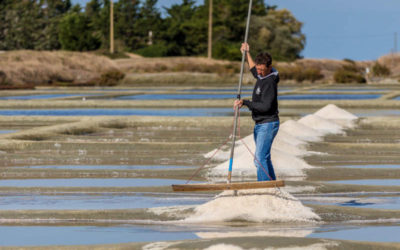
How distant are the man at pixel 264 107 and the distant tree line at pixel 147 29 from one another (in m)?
71.6

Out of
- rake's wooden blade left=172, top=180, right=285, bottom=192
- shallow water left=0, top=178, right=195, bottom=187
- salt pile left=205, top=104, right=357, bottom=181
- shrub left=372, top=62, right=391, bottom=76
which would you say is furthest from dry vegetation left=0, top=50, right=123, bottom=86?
rake's wooden blade left=172, top=180, right=285, bottom=192

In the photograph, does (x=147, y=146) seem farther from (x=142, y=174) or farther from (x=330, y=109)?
(x=330, y=109)

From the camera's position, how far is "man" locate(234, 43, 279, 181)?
28.2 ft

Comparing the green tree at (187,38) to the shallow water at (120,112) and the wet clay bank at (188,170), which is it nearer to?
the shallow water at (120,112)

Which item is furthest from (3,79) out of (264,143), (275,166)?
(264,143)

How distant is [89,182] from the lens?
38.7 ft

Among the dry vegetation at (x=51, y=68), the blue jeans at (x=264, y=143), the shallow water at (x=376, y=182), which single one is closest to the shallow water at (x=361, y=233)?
the blue jeans at (x=264, y=143)

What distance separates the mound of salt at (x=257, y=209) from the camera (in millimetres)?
8422

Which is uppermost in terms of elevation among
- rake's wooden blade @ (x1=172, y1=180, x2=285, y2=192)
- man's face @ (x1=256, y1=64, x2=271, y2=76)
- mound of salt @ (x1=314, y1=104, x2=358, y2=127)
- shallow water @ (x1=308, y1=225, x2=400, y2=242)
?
man's face @ (x1=256, y1=64, x2=271, y2=76)

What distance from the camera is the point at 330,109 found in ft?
77.3

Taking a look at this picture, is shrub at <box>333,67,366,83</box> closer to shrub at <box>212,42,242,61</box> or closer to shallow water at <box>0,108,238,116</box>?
shrub at <box>212,42,242,61</box>

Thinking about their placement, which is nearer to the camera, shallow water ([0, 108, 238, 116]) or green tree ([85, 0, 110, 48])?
shallow water ([0, 108, 238, 116])

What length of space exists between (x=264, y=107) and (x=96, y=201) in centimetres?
246

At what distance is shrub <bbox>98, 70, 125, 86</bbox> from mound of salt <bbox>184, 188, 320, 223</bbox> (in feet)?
183
